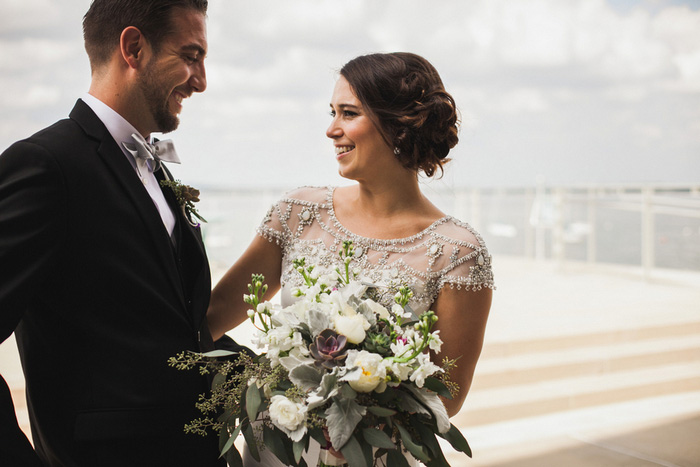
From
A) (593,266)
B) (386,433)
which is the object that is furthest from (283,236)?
(593,266)

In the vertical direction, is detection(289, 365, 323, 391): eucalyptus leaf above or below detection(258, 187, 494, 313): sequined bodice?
below

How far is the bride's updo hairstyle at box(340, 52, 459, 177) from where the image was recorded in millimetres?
2139

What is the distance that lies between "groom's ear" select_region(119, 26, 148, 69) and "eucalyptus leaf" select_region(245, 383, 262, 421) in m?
0.84

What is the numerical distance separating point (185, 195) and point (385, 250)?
2.45ft

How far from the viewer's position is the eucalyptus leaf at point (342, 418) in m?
1.22

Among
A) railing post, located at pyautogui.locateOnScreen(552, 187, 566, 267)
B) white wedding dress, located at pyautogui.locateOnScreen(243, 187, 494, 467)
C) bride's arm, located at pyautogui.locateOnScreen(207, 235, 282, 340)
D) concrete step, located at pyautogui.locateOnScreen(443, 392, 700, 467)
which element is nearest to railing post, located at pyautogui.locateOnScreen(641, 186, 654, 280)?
railing post, located at pyautogui.locateOnScreen(552, 187, 566, 267)

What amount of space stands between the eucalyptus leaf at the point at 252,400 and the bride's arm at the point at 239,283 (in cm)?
76

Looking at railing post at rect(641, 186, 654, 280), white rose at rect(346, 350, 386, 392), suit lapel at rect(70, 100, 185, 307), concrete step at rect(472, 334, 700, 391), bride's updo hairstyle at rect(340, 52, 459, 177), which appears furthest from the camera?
railing post at rect(641, 186, 654, 280)

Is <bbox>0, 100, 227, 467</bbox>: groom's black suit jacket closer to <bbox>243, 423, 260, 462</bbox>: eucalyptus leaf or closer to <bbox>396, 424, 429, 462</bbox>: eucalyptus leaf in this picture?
<bbox>243, 423, 260, 462</bbox>: eucalyptus leaf

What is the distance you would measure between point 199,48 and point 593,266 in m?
7.91

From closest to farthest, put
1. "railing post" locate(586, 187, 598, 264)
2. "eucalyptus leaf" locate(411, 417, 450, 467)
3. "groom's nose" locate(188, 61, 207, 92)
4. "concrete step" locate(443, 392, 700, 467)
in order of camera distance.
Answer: "eucalyptus leaf" locate(411, 417, 450, 467), "groom's nose" locate(188, 61, 207, 92), "concrete step" locate(443, 392, 700, 467), "railing post" locate(586, 187, 598, 264)

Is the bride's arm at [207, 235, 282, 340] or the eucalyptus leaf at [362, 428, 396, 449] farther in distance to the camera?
the bride's arm at [207, 235, 282, 340]

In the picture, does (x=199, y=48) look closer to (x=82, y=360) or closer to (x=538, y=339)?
(x=82, y=360)

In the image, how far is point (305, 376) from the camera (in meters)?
1.28
